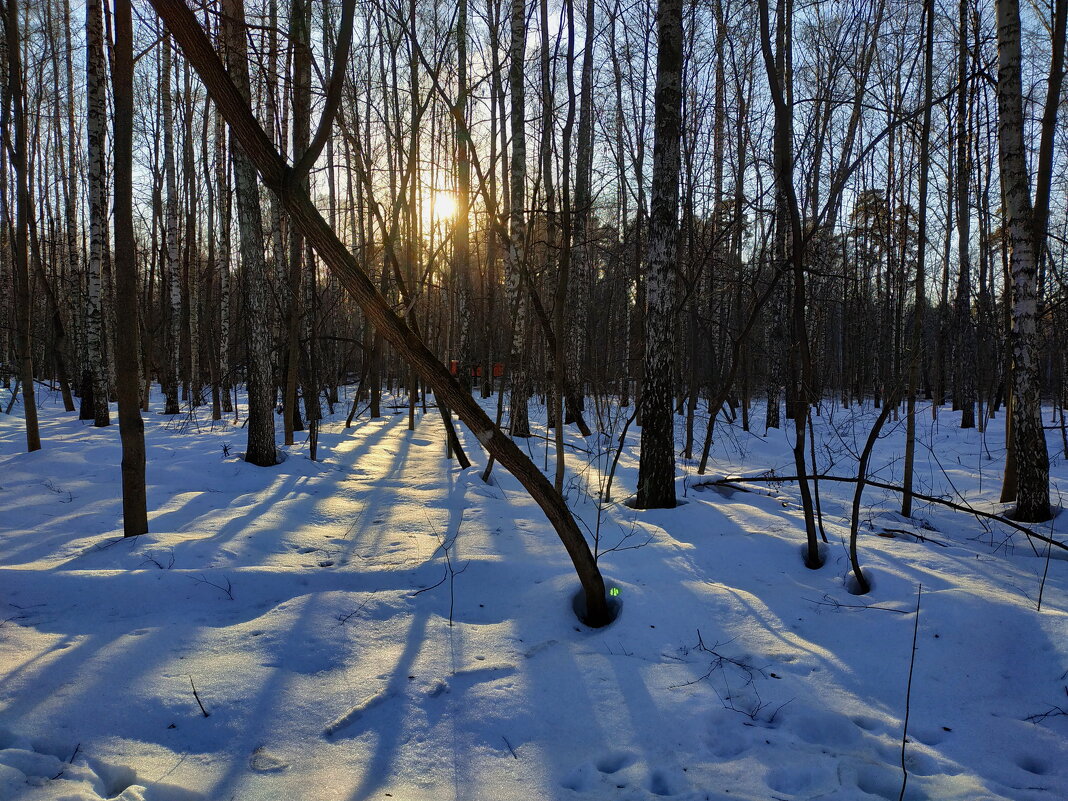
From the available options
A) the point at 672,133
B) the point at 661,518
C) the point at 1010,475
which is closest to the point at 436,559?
the point at 661,518

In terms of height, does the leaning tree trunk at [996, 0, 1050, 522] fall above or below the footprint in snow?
above

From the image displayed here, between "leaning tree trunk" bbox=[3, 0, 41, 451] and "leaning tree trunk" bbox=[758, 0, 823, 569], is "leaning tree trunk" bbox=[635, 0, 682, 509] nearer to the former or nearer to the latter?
"leaning tree trunk" bbox=[758, 0, 823, 569]

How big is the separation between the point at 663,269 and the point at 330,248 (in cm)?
350

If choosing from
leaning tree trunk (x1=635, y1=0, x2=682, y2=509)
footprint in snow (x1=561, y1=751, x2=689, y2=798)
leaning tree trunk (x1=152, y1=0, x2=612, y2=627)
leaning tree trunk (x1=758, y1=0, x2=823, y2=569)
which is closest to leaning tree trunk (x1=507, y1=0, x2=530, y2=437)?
leaning tree trunk (x1=635, y1=0, x2=682, y2=509)

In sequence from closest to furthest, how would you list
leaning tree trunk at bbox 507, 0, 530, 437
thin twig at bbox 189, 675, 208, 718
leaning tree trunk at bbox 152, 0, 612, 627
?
leaning tree trunk at bbox 152, 0, 612, 627 → thin twig at bbox 189, 675, 208, 718 → leaning tree trunk at bbox 507, 0, 530, 437

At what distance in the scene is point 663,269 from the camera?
5.00 m

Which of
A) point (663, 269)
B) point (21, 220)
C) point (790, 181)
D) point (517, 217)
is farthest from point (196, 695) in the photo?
point (517, 217)

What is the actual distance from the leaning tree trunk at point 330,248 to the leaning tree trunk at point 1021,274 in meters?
4.84

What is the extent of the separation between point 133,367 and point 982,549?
6181mm

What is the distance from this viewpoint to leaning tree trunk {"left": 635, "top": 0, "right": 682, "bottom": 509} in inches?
192

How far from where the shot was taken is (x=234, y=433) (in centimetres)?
962

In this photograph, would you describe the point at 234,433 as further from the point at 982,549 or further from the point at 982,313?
the point at 982,313

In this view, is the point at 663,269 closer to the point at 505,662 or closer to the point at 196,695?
the point at 505,662

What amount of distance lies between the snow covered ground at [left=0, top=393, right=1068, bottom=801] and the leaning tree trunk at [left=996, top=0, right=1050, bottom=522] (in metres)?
0.45
